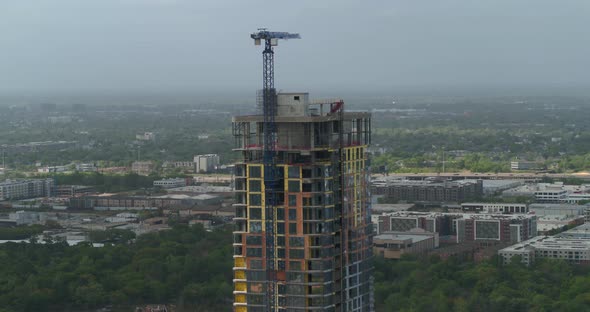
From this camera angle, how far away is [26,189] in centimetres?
10388

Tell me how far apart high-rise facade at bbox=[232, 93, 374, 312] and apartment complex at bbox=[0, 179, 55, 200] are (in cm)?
7781

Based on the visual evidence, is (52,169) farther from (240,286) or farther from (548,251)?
(240,286)

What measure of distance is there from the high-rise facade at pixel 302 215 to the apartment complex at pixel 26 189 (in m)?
77.8

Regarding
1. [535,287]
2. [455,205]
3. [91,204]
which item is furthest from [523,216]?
[91,204]

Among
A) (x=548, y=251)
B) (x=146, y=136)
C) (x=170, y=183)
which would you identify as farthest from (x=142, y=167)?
Result: (x=548, y=251)

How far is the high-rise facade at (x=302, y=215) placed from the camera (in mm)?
25438

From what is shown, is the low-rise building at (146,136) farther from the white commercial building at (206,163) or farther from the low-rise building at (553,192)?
the low-rise building at (553,192)

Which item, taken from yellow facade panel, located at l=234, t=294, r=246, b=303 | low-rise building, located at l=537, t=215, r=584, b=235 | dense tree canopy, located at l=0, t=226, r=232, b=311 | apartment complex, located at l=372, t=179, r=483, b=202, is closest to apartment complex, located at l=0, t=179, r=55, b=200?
apartment complex, located at l=372, t=179, r=483, b=202

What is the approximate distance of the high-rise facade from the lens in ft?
83.5

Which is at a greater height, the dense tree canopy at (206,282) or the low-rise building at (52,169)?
the dense tree canopy at (206,282)

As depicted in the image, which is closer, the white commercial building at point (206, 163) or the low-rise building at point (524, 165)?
the low-rise building at point (524, 165)

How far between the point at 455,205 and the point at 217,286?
37996 mm

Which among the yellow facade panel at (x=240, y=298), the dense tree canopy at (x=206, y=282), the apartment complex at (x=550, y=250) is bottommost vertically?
the apartment complex at (x=550, y=250)

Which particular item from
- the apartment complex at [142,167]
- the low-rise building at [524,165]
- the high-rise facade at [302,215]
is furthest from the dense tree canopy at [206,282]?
the low-rise building at [524,165]
